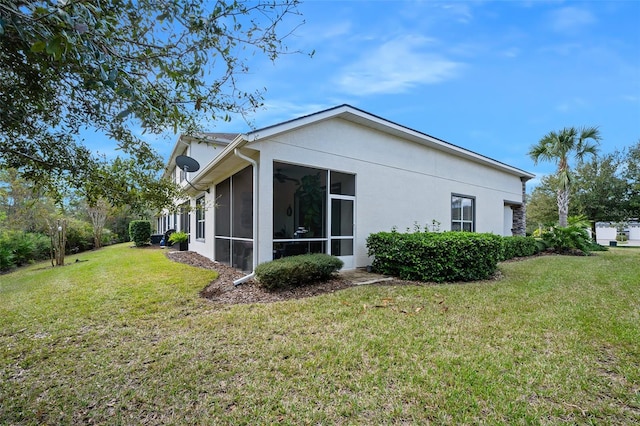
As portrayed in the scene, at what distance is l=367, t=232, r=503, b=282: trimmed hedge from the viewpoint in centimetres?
736

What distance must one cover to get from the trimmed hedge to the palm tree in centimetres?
1218

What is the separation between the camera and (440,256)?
7328mm

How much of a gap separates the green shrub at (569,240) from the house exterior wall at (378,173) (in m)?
4.18

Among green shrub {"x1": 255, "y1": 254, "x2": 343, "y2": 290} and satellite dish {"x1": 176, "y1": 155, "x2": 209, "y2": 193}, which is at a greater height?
satellite dish {"x1": 176, "y1": 155, "x2": 209, "y2": 193}

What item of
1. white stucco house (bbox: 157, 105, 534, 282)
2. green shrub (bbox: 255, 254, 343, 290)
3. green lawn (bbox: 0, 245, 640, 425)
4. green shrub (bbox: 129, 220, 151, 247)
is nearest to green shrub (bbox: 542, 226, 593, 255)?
white stucco house (bbox: 157, 105, 534, 282)

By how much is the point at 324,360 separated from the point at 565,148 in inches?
765

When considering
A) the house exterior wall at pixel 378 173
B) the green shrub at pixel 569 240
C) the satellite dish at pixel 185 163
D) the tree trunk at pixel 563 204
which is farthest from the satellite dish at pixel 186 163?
the tree trunk at pixel 563 204

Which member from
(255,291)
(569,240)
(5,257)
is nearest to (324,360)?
(255,291)

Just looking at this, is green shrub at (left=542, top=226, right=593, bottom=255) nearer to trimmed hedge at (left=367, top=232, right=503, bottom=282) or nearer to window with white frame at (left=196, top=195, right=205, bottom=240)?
trimmed hedge at (left=367, top=232, right=503, bottom=282)

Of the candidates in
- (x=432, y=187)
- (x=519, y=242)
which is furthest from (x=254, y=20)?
(x=519, y=242)

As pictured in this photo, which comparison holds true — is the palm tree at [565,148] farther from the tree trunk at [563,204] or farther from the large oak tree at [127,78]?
the large oak tree at [127,78]

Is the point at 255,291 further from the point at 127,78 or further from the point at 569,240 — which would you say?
the point at 569,240

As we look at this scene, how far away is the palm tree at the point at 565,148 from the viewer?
15988 mm

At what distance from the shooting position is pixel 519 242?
42.4ft
